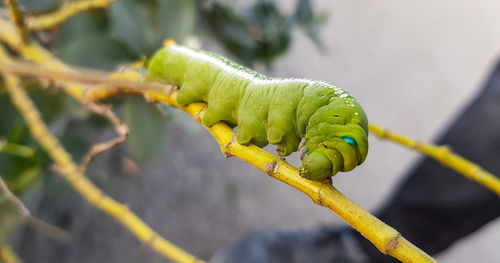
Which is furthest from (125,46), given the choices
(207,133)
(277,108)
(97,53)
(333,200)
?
(207,133)

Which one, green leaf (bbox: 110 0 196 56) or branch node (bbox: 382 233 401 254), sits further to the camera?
green leaf (bbox: 110 0 196 56)

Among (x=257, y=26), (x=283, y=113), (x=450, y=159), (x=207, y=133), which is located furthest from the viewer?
(x=207, y=133)

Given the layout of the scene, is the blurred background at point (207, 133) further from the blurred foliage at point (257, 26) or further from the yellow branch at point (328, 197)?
the yellow branch at point (328, 197)

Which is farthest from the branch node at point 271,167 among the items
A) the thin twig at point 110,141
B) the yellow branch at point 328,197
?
the thin twig at point 110,141

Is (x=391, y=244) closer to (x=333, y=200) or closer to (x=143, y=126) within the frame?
(x=333, y=200)

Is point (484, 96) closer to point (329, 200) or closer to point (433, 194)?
point (433, 194)

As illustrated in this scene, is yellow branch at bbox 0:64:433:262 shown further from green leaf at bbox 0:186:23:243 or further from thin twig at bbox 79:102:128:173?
green leaf at bbox 0:186:23:243

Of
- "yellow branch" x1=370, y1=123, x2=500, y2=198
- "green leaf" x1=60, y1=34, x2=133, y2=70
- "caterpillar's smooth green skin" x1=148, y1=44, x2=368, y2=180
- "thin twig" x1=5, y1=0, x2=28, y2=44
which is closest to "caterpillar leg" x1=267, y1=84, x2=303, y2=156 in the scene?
"caterpillar's smooth green skin" x1=148, y1=44, x2=368, y2=180
